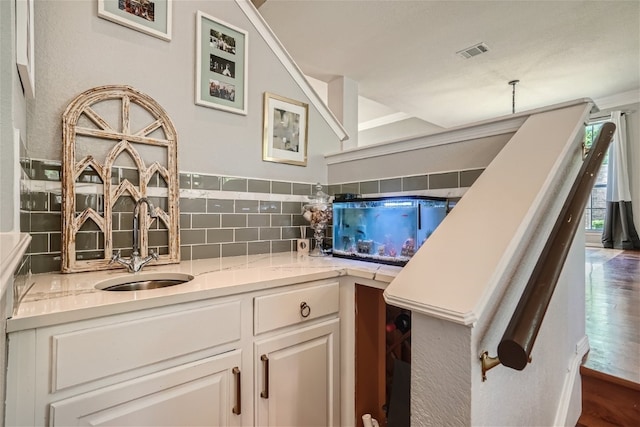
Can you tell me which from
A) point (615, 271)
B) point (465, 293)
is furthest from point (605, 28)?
point (465, 293)

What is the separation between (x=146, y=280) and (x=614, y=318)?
2.69 metres

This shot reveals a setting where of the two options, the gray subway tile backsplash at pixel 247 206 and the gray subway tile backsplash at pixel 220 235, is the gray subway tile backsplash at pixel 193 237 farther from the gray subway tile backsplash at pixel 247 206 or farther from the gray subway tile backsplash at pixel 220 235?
the gray subway tile backsplash at pixel 247 206

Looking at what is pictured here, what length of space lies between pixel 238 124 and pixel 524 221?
145cm

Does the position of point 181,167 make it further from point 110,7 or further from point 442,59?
point 442,59

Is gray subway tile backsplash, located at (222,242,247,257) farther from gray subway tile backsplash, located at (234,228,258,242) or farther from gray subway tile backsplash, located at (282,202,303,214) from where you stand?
gray subway tile backsplash, located at (282,202,303,214)

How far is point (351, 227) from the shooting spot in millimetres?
1726

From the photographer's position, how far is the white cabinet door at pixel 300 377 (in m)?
1.14

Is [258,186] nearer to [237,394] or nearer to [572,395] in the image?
[237,394]

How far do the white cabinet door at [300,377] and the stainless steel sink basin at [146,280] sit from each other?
449 mm

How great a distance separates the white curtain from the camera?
5.11 meters

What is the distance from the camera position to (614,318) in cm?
199

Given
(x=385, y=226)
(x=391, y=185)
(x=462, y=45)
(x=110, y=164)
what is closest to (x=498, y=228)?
(x=385, y=226)

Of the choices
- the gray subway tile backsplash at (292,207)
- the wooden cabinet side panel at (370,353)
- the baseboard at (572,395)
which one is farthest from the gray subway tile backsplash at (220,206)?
the baseboard at (572,395)

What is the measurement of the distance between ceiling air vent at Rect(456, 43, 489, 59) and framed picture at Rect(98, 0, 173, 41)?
2.82 meters
